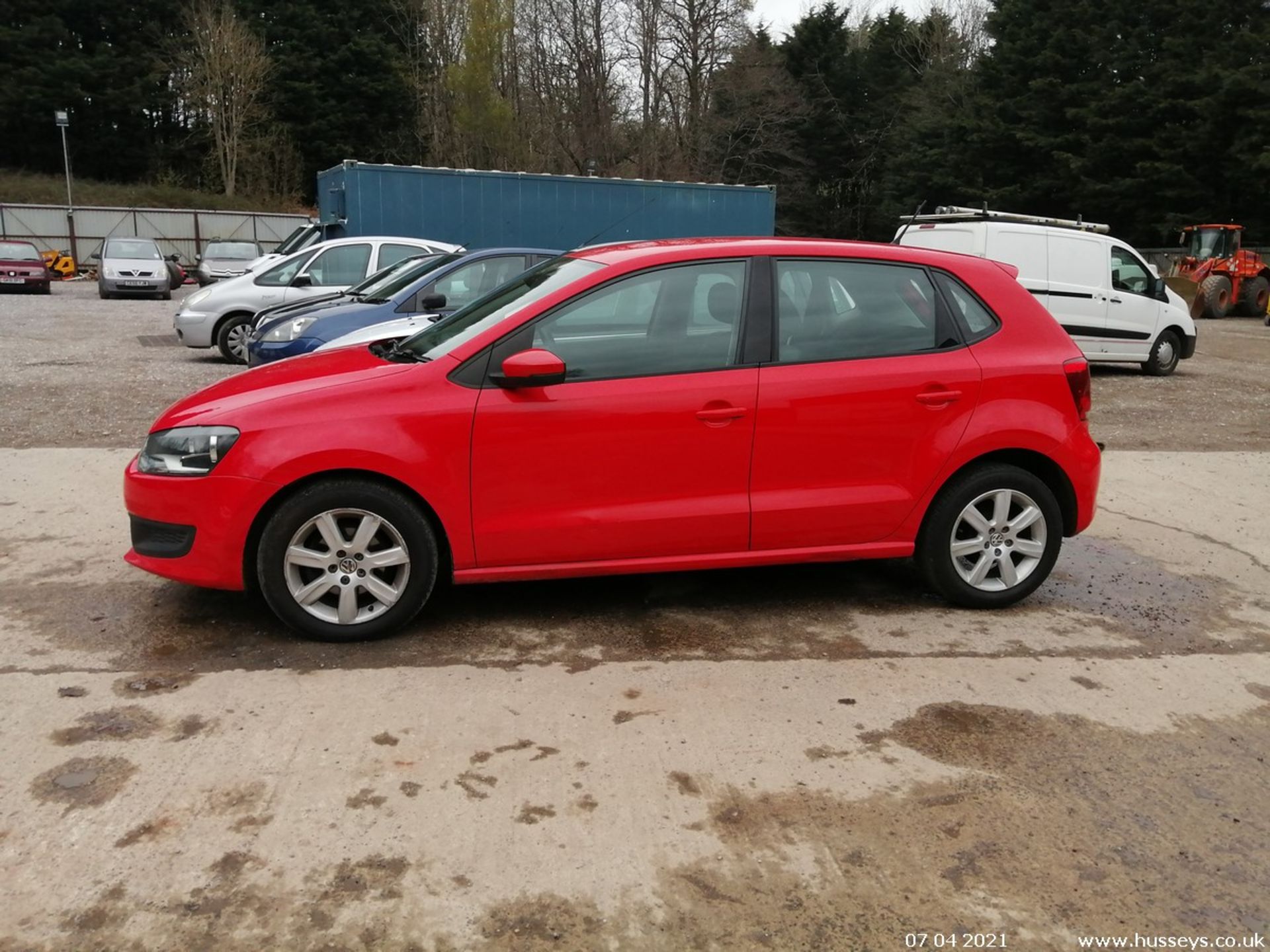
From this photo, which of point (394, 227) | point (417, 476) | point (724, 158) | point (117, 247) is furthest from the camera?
point (724, 158)

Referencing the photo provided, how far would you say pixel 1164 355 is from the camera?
15094 mm

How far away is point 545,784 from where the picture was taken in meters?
3.44

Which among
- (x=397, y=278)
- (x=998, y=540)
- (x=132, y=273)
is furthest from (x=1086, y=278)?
(x=132, y=273)

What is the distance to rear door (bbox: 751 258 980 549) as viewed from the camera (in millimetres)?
4758

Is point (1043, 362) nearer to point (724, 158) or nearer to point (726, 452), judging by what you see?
point (726, 452)

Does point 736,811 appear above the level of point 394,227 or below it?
below

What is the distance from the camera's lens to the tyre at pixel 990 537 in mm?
5012

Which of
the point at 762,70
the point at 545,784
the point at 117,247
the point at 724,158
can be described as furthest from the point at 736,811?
the point at 762,70

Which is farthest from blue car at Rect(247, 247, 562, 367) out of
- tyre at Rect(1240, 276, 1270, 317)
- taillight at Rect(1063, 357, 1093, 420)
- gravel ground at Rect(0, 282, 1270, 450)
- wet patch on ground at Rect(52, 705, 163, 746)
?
tyre at Rect(1240, 276, 1270, 317)

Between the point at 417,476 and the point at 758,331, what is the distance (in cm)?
160

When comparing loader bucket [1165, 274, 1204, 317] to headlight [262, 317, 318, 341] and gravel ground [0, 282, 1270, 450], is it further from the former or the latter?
headlight [262, 317, 318, 341]

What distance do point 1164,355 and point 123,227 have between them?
117ft

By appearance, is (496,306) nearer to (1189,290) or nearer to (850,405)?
(850,405)

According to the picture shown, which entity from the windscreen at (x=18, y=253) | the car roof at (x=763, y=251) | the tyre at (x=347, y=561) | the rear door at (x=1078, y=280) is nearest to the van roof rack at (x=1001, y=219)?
the rear door at (x=1078, y=280)
